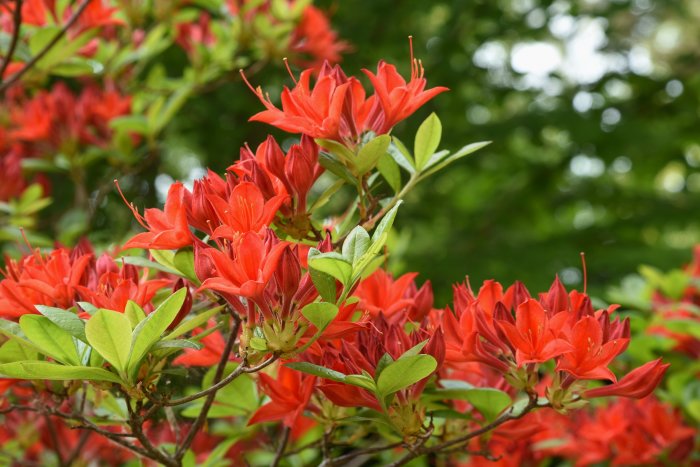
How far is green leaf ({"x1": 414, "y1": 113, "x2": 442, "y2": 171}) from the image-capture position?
1.22 m

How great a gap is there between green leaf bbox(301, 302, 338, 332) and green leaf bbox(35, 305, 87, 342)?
0.28 meters

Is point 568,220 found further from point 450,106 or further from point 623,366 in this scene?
point 623,366

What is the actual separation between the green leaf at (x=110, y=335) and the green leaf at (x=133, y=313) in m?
0.06

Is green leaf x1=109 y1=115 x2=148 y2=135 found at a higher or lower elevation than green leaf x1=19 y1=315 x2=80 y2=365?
lower

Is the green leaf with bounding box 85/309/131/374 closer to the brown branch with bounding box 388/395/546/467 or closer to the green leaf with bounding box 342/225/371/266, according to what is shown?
the green leaf with bounding box 342/225/371/266

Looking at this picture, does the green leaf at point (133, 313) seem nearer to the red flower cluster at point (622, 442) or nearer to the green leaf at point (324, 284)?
the green leaf at point (324, 284)

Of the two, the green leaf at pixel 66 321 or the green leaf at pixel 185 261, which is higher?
the green leaf at pixel 66 321

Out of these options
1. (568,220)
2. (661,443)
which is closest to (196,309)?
(661,443)

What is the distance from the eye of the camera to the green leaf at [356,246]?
3.05 ft

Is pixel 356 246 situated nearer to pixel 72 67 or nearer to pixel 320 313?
pixel 320 313

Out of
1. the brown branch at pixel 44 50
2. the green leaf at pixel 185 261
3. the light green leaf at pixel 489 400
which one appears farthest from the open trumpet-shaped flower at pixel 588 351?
the brown branch at pixel 44 50

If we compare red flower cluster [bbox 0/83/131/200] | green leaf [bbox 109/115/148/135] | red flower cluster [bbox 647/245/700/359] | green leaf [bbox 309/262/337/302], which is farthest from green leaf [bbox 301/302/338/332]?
red flower cluster [bbox 0/83/131/200]

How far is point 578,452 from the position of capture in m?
1.86

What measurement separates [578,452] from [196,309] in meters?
1.03
